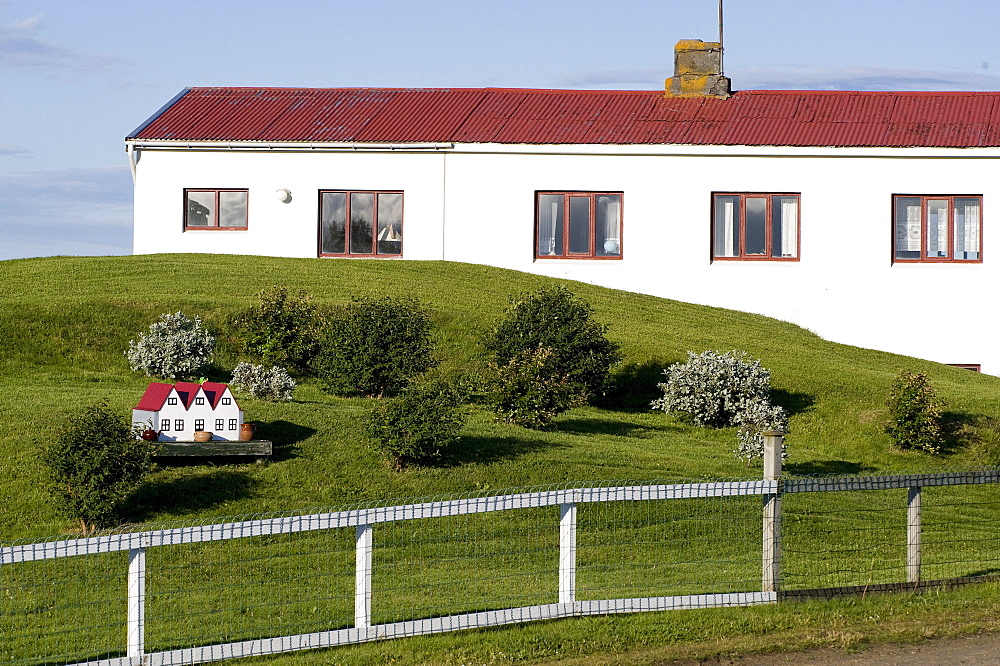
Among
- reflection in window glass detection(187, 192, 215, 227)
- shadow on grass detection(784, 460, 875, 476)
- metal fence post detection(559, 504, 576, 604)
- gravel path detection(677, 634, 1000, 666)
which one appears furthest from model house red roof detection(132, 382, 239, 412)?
reflection in window glass detection(187, 192, 215, 227)

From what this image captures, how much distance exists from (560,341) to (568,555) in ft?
31.8

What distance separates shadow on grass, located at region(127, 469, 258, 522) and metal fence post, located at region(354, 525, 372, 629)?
5.07 metres

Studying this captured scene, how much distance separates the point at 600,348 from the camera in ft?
63.8

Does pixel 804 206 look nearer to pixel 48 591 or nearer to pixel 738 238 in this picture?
pixel 738 238

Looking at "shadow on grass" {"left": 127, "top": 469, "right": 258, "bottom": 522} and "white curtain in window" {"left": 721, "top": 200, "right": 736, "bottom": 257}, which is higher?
"white curtain in window" {"left": 721, "top": 200, "right": 736, "bottom": 257}

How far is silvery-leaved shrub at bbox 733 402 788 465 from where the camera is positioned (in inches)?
663

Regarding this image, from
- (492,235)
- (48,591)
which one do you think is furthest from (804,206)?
(48,591)

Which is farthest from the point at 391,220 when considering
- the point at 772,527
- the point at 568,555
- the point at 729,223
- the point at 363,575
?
the point at 363,575

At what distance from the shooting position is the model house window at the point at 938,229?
2852 cm

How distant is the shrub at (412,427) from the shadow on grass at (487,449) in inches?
9.5

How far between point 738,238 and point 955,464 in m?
11.6

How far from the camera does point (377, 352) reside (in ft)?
60.6

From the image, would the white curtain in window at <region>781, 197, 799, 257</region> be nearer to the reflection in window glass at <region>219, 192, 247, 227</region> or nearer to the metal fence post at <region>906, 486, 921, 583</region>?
the reflection in window glass at <region>219, 192, 247, 227</region>

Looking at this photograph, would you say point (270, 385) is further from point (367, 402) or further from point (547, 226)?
point (547, 226)
